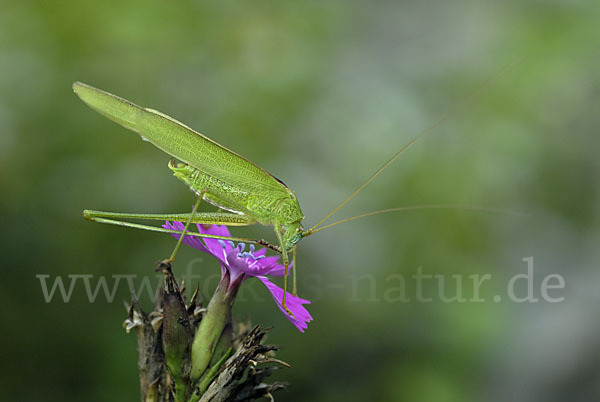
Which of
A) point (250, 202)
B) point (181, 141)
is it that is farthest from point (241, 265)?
point (181, 141)

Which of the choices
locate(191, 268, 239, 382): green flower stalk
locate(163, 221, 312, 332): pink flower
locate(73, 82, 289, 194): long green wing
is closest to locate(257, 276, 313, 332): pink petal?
locate(163, 221, 312, 332): pink flower

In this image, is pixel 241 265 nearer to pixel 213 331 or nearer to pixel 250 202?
pixel 213 331

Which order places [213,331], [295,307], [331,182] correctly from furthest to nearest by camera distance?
[331,182], [295,307], [213,331]

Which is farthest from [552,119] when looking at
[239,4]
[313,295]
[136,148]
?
[136,148]

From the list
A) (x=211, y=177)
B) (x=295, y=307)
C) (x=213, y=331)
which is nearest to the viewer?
(x=213, y=331)

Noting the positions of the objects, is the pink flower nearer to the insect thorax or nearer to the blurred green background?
the insect thorax

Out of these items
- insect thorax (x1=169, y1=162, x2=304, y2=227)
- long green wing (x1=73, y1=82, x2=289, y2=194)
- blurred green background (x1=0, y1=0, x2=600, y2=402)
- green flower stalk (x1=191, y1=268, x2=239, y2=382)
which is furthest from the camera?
blurred green background (x1=0, y1=0, x2=600, y2=402)
